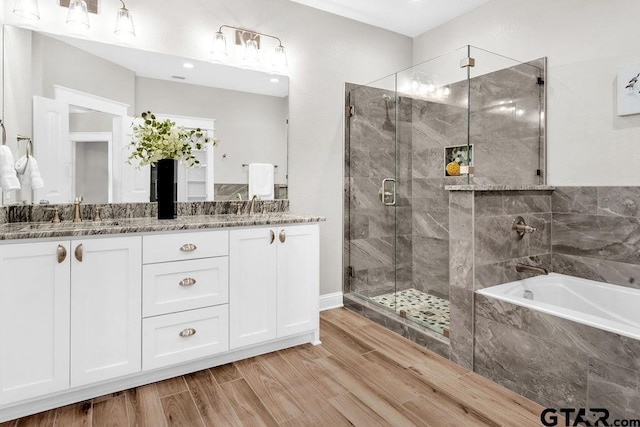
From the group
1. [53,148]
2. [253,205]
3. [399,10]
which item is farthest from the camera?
[399,10]

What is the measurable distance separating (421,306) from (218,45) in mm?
2651

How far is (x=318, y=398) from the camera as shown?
193cm

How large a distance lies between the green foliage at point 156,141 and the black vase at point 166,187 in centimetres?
5

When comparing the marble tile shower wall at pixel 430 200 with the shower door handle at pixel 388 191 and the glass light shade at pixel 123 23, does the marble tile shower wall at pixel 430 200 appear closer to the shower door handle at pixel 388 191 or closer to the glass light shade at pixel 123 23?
the shower door handle at pixel 388 191

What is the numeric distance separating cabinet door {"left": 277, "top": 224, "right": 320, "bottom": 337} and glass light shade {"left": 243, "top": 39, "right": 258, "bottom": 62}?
4.58ft

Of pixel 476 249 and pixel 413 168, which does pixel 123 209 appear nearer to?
pixel 476 249

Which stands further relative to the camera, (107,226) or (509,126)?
(509,126)

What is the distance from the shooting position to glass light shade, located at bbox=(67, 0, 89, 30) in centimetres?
223

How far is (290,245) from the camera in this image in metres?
2.45

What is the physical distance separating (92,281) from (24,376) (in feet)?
1.65

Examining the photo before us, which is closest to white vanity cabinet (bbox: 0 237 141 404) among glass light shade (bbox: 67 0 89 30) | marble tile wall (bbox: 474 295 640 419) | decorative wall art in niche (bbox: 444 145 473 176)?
glass light shade (bbox: 67 0 89 30)

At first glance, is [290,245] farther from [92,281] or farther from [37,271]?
[37,271]

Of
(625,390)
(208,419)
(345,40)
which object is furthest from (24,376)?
(345,40)

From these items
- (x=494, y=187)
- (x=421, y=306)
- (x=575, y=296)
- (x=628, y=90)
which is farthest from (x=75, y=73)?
(x=575, y=296)
